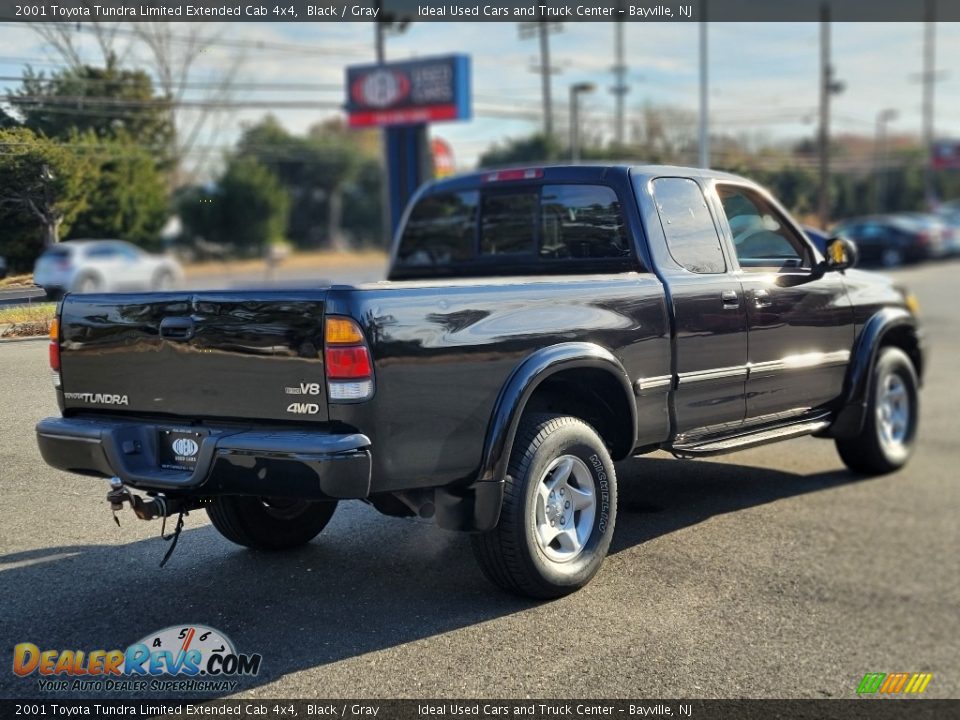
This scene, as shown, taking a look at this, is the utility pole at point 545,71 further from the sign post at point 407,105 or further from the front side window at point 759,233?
the front side window at point 759,233

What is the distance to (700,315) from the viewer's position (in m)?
5.05

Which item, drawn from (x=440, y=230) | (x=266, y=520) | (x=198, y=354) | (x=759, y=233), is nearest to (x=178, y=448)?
(x=198, y=354)

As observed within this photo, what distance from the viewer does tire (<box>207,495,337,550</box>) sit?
15.6 feet

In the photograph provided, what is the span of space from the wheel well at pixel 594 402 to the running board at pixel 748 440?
0.40 m

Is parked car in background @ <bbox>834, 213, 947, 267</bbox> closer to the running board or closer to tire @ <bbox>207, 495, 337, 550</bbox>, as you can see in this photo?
the running board

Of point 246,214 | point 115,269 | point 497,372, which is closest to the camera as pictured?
point 497,372

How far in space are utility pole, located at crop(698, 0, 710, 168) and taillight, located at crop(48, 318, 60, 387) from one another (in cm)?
525

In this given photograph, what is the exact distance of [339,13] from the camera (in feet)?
21.1

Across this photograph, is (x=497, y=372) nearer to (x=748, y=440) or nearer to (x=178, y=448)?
(x=178, y=448)

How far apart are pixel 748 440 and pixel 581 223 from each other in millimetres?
1446

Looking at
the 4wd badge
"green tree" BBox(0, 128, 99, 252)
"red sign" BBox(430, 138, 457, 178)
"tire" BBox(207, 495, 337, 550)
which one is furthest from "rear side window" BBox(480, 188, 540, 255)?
"red sign" BBox(430, 138, 457, 178)

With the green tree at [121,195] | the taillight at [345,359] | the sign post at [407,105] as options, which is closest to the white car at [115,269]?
the sign post at [407,105]

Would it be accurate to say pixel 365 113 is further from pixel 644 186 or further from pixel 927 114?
pixel 927 114

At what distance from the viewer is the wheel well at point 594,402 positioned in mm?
4594
